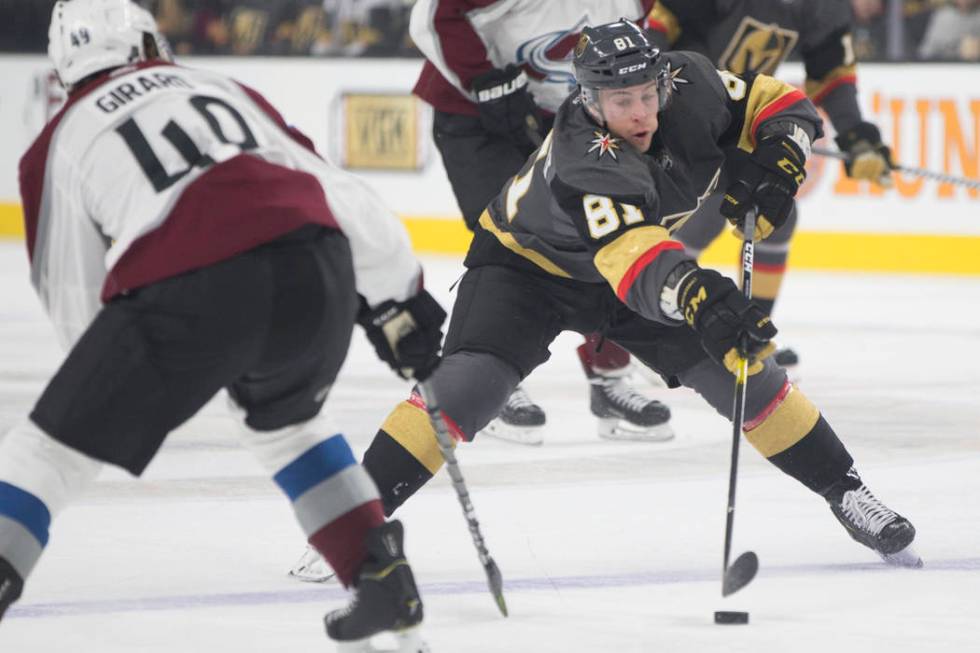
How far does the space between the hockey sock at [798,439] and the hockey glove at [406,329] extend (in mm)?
852

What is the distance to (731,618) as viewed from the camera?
2.58 meters

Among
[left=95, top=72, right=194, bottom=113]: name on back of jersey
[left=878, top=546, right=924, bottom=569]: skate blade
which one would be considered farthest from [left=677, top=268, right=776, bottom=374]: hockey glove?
[left=95, top=72, right=194, bottom=113]: name on back of jersey

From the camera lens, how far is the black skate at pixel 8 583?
2.04 metres

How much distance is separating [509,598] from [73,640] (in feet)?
2.13

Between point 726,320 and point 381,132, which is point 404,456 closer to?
point 726,320

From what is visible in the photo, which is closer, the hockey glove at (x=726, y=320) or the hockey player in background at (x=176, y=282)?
the hockey player in background at (x=176, y=282)

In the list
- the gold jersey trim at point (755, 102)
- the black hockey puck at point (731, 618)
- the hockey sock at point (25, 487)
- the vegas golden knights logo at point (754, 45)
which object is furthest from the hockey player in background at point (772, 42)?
the hockey sock at point (25, 487)

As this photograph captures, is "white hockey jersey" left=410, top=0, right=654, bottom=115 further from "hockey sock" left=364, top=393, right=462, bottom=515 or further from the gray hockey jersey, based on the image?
"hockey sock" left=364, top=393, right=462, bottom=515

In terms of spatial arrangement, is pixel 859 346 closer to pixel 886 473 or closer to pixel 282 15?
pixel 886 473

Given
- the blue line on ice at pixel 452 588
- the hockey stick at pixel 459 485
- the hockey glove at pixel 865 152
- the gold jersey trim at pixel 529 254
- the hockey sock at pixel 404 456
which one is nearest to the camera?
the hockey stick at pixel 459 485

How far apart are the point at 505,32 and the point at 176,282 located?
7.08 ft

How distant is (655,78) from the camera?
9.16ft

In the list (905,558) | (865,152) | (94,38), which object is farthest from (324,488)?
(865,152)

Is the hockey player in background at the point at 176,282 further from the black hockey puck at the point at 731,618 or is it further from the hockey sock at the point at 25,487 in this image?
the black hockey puck at the point at 731,618
